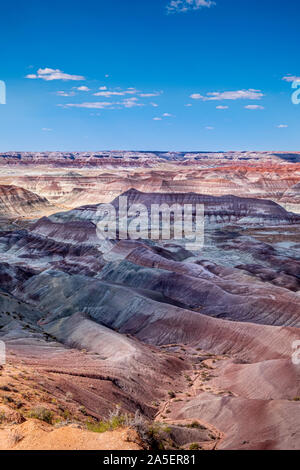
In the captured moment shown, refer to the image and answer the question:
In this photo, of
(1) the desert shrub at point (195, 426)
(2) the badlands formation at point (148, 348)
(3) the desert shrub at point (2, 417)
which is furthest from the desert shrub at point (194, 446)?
(3) the desert shrub at point (2, 417)

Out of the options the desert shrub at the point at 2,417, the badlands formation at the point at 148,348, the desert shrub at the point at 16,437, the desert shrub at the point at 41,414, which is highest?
the desert shrub at the point at 16,437

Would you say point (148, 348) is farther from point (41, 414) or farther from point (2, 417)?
point (2, 417)

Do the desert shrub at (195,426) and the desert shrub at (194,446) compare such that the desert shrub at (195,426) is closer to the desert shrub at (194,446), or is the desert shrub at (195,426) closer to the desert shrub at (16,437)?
the desert shrub at (194,446)

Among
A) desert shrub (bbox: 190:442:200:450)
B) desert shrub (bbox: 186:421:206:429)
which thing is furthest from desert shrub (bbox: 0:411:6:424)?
desert shrub (bbox: 186:421:206:429)

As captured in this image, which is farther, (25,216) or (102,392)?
(25,216)

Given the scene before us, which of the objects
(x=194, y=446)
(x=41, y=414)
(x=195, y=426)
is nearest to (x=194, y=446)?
(x=194, y=446)

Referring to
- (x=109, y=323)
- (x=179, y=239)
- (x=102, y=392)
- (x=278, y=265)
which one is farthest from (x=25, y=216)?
(x=102, y=392)
